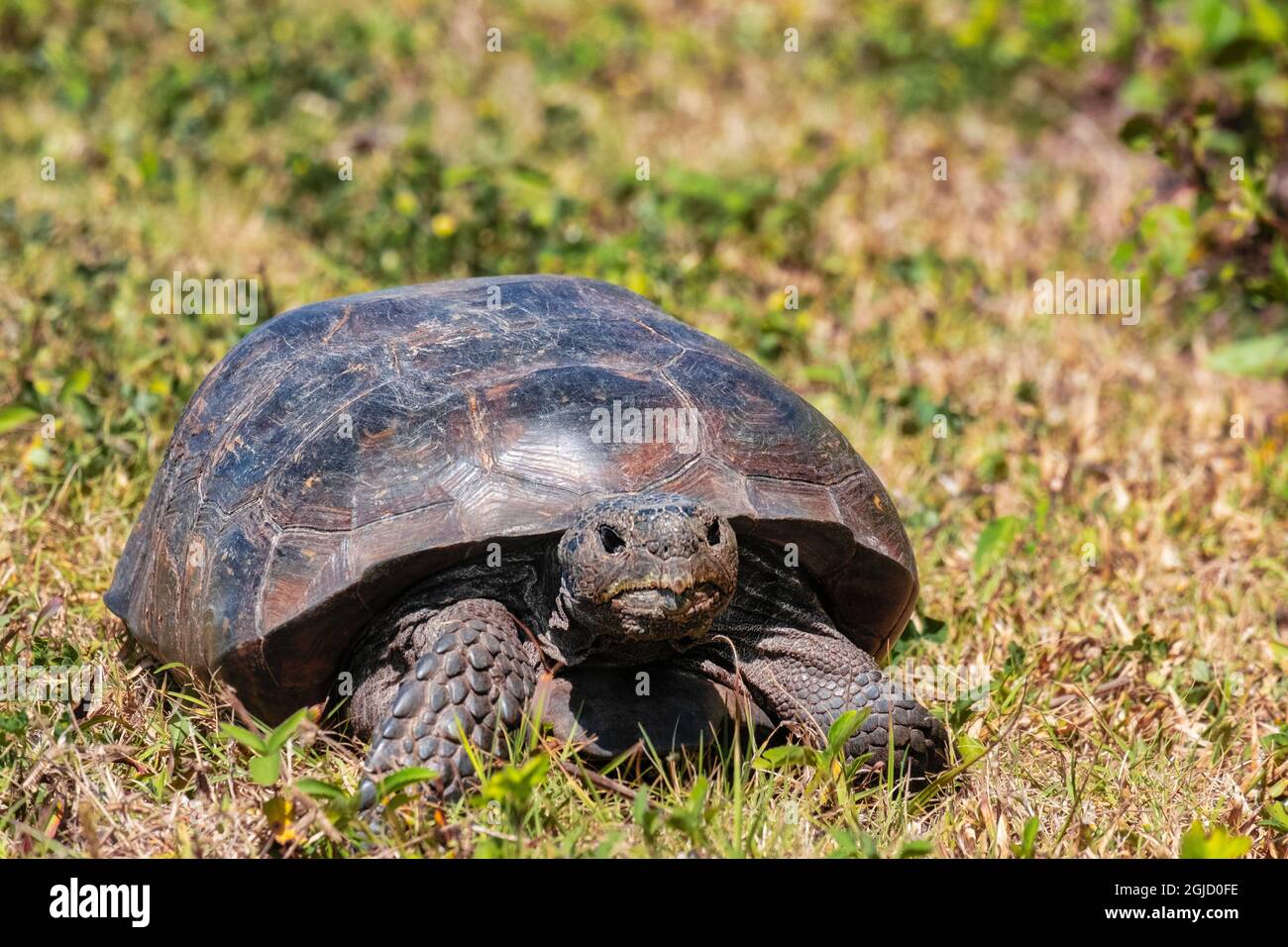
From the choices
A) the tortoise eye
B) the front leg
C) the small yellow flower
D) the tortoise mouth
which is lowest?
the front leg

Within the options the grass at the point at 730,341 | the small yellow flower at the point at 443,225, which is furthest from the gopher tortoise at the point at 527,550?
the small yellow flower at the point at 443,225

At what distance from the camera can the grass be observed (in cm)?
299

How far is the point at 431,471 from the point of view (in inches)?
121

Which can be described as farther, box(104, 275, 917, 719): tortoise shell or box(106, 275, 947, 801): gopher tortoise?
box(104, 275, 917, 719): tortoise shell

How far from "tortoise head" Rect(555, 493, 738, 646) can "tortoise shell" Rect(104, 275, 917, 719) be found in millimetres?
144

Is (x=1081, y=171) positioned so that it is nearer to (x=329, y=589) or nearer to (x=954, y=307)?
(x=954, y=307)

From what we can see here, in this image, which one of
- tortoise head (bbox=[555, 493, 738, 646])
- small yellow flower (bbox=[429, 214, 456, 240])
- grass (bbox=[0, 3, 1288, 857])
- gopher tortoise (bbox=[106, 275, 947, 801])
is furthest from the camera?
small yellow flower (bbox=[429, 214, 456, 240])

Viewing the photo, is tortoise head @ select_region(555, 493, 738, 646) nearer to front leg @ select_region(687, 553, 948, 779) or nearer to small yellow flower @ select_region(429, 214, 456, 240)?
front leg @ select_region(687, 553, 948, 779)

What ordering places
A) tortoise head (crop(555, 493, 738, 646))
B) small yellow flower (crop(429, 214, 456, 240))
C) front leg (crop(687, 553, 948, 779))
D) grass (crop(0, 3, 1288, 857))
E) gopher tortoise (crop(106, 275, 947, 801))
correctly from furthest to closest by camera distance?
small yellow flower (crop(429, 214, 456, 240)), front leg (crop(687, 553, 948, 779)), grass (crop(0, 3, 1288, 857)), gopher tortoise (crop(106, 275, 947, 801)), tortoise head (crop(555, 493, 738, 646))

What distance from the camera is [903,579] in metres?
3.39

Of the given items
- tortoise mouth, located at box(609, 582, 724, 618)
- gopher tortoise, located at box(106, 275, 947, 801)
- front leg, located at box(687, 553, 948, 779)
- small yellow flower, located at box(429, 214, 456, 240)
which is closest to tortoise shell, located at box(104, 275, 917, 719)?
gopher tortoise, located at box(106, 275, 947, 801)

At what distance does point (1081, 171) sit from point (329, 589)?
6.30 metres

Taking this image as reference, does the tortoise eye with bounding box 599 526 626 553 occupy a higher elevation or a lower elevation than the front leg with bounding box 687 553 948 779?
higher
